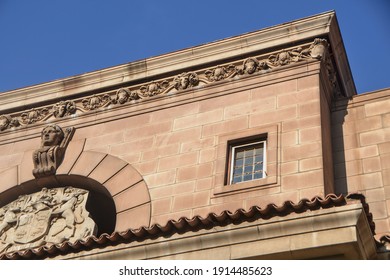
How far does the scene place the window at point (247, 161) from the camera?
49.9 feet

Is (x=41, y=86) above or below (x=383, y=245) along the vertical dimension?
above

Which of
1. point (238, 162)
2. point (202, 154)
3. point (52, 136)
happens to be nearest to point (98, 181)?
point (52, 136)

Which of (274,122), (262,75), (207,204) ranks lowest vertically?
(207,204)

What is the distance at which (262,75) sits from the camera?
17.1m

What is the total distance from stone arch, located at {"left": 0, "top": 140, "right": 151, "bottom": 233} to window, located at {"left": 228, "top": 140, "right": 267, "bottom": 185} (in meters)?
1.83

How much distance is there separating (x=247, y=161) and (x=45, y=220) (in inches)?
176

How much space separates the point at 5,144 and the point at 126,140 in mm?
3555

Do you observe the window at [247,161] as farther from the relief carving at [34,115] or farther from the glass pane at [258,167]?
the relief carving at [34,115]

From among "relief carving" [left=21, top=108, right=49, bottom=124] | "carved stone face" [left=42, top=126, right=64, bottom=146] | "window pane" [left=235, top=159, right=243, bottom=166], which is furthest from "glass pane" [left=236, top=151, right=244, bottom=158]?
"relief carving" [left=21, top=108, right=49, bottom=124]

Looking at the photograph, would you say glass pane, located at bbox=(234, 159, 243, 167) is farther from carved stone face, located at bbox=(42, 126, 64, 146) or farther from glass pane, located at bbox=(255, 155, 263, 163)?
carved stone face, located at bbox=(42, 126, 64, 146)

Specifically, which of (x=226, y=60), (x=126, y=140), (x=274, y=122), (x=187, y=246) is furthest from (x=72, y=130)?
(x=187, y=246)

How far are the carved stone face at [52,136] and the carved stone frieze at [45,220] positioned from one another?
1.25 m

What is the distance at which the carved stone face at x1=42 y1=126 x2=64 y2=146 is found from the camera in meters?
18.1
